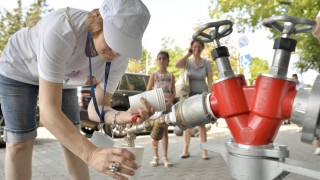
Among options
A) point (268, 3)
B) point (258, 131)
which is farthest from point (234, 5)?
point (258, 131)

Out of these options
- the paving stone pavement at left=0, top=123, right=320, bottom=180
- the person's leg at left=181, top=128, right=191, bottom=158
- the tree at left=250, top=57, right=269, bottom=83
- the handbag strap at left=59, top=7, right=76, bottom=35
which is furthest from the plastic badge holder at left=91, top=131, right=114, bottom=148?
the tree at left=250, top=57, right=269, bottom=83

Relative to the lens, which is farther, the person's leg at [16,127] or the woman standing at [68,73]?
the person's leg at [16,127]

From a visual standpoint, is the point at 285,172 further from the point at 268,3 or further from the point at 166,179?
the point at 268,3

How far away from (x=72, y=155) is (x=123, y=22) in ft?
4.39

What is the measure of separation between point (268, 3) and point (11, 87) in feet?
36.5

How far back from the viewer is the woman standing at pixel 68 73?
128 cm

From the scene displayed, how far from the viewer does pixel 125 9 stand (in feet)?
4.54

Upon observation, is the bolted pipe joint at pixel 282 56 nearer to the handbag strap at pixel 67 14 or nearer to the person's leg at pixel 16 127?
the handbag strap at pixel 67 14

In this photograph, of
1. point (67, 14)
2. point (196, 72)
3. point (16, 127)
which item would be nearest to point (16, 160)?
point (16, 127)

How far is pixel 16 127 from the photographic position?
6.43 feet

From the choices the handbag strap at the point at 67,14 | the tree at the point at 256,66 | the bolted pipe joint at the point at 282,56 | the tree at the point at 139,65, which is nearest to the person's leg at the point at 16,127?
the handbag strap at the point at 67,14

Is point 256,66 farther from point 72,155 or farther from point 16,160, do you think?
point 16,160

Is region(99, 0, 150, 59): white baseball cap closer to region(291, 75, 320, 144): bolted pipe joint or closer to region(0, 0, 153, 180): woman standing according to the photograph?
region(0, 0, 153, 180): woman standing

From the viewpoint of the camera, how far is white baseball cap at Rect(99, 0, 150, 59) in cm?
138
